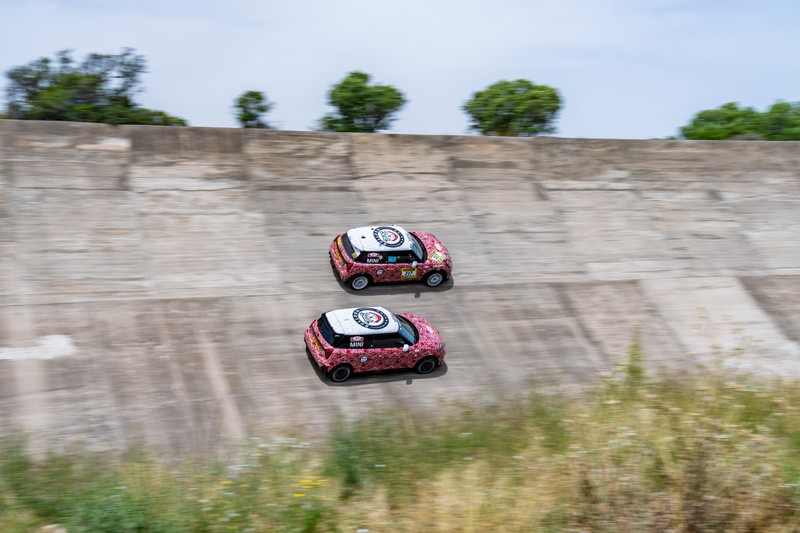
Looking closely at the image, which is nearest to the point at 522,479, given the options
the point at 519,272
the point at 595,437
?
the point at 595,437

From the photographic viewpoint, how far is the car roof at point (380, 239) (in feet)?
61.3

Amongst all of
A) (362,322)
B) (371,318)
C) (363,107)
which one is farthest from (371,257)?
(363,107)

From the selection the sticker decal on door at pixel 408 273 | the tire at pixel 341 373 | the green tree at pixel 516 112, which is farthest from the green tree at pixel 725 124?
Result: the tire at pixel 341 373

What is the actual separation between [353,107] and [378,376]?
1433cm

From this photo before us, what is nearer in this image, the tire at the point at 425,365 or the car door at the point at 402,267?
the tire at the point at 425,365

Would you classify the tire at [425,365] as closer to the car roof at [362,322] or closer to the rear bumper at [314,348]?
the car roof at [362,322]

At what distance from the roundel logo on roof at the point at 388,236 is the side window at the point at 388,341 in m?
3.21

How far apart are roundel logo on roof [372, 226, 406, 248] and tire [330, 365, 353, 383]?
12.2 feet

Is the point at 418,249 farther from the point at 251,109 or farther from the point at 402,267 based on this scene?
the point at 251,109

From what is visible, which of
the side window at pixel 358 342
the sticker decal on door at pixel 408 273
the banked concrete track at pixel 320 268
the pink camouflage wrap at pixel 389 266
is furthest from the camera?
the sticker decal on door at pixel 408 273

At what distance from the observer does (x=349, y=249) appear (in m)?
18.8

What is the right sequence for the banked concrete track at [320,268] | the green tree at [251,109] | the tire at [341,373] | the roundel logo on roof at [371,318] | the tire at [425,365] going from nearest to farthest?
the banked concrete track at [320,268], the roundel logo on roof at [371,318], the tire at [341,373], the tire at [425,365], the green tree at [251,109]

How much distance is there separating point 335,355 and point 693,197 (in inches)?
613

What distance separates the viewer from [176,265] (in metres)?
19.2
